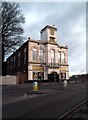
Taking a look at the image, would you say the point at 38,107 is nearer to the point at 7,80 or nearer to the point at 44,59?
the point at 7,80

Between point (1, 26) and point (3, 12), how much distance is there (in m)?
3.25

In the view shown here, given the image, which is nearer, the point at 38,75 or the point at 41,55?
the point at 38,75

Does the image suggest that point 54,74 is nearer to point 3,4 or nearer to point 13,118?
point 3,4

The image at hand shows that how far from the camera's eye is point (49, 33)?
3098 inches

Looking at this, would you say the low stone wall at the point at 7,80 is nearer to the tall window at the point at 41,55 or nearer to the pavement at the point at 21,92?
the pavement at the point at 21,92

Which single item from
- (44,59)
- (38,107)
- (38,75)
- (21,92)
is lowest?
(21,92)

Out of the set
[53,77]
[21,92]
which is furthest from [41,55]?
[21,92]

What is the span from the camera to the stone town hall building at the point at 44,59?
7325 cm

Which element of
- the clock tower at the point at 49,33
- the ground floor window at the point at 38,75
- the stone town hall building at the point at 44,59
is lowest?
the ground floor window at the point at 38,75

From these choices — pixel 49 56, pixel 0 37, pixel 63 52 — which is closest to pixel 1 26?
pixel 0 37

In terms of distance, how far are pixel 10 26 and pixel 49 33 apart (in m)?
23.6

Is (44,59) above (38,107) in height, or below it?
above

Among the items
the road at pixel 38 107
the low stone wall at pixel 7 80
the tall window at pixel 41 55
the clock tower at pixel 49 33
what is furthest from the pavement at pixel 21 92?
the clock tower at pixel 49 33

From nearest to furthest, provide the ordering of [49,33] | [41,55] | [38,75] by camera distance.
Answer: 1. [38,75]
2. [41,55]
3. [49,33]
